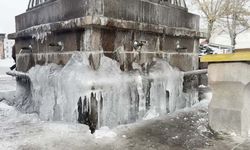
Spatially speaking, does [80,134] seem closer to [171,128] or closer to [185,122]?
[171,128]

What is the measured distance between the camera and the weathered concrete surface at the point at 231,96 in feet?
14.5

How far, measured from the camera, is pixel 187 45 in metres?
7.43

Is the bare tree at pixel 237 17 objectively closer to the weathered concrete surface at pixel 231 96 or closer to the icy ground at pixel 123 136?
the icy ground at pixel 123 136

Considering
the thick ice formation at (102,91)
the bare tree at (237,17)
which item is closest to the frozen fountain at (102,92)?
the thick ice formation at (102,91)

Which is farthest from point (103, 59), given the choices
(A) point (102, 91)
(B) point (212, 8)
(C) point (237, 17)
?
(C) point (237, 17)

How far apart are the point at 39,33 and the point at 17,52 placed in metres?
1.91

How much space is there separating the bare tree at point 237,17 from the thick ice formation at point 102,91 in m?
24.8

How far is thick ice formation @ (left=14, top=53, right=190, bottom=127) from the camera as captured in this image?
A: 4898mm

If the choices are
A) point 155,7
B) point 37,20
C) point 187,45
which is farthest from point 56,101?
point 187,45

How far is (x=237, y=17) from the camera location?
Result: 96.8 ft

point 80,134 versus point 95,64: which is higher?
point 95,64

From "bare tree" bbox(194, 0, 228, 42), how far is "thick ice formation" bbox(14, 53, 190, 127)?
23.1 m

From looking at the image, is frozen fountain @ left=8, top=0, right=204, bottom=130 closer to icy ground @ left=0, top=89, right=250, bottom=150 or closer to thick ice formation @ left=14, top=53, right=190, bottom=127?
thick ice formation @ left=14, top=53, right=190, bottom=127

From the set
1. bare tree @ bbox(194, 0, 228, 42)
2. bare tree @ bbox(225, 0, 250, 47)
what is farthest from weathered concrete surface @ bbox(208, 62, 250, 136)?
bare tree @ bbox(225, 0, 250, 47)
